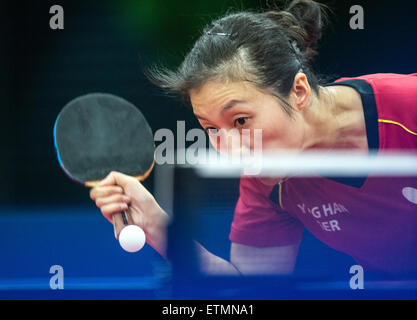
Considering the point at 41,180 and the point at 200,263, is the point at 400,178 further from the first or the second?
the point at 41,180

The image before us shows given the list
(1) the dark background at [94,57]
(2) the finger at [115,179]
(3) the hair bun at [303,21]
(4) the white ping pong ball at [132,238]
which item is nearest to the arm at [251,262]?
(4) the white ping pong ball at [132,238]

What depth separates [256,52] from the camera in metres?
1.57

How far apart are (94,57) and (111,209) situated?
49 cm

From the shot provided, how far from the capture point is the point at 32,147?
1660mm

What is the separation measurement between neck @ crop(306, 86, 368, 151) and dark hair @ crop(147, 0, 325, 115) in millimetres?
57

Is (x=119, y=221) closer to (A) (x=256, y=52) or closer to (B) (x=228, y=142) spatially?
(B) (x=228, y=142)

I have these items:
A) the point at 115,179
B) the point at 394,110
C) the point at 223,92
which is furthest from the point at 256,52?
the point at 115,179

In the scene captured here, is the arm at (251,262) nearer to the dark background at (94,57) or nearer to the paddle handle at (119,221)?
the paddle handle at (119,221)

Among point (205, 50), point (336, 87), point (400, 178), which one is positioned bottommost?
point (400, 178)

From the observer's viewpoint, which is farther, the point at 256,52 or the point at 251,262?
the point at 251,262

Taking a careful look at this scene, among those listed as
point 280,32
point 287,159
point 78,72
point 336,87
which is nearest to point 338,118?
point 336,87

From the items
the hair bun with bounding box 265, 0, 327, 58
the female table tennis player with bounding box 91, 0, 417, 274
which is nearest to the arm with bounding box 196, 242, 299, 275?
the female table tennis player with bounding box 91, 0, 417, 274

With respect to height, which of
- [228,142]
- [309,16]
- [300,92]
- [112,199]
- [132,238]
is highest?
[309,16]

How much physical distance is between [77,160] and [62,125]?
12cm
